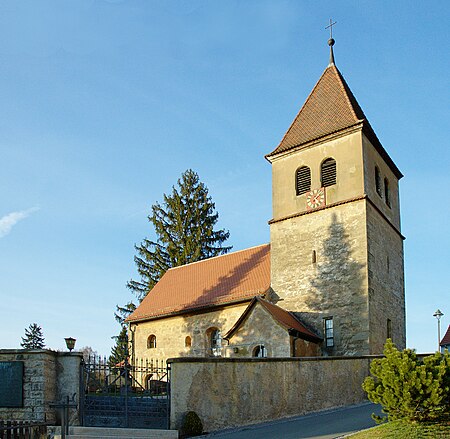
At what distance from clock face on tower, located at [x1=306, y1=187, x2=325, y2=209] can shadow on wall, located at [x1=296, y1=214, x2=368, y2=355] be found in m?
0.99

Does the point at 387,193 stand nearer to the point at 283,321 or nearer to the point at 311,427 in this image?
the point at 283,321

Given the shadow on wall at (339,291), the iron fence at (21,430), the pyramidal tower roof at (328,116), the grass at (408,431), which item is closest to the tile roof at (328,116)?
the pyramidal tower roof at (328,116)

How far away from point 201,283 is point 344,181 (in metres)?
9.72

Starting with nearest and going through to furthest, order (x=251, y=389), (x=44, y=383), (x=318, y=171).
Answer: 1. (x=44, y=383)
2. (x=251, y=389)
3. (x=318, y=171)

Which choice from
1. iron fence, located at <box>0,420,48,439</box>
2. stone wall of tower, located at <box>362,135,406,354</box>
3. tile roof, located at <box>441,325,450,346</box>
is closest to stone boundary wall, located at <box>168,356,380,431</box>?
iron fence, located at <box>0,420,48,439</box>

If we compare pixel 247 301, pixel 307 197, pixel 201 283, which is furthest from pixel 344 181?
pixel 201 283

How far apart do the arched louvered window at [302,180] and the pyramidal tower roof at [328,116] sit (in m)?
1.19

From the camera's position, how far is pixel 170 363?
1461cm

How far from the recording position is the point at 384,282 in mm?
25672

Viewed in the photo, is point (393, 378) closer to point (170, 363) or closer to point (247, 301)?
point (170, 363)

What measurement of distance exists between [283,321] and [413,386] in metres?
11.5

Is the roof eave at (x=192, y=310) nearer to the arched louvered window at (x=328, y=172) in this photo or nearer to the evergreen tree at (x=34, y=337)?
the arched louvered window at (x=328, y=172)

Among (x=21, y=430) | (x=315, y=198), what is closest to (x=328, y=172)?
(x=315, y=198)

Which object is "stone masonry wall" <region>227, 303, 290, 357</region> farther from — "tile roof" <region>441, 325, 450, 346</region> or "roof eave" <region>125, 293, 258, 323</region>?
"tile roof" <region>441, 325, 450, 346</region>
